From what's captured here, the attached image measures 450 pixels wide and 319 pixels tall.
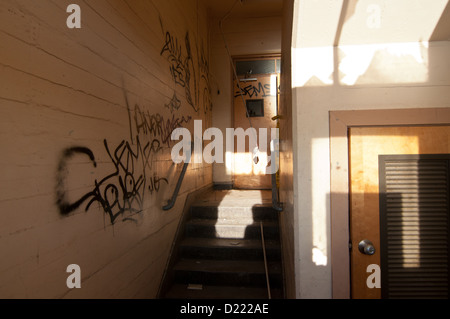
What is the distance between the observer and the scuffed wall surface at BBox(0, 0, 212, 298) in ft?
3.42

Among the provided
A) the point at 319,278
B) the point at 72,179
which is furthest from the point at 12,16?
the point at 319,278

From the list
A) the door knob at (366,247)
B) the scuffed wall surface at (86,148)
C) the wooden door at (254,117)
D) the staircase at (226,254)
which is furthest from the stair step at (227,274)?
the wooden door at (254,117)

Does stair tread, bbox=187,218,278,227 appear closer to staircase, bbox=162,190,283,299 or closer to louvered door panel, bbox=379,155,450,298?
staircase, bbox=162,190,283,299

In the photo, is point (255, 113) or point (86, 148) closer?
point (86, 148)

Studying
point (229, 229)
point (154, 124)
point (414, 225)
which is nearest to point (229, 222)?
point (229, 229)

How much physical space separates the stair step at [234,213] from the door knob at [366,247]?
178 centimetres

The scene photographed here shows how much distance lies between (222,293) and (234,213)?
3.55 feet

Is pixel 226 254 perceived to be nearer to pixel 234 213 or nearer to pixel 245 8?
pixel 234 213

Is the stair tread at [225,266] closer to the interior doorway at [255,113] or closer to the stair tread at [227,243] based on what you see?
the stair tread at [227,243]

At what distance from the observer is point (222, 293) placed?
255cm

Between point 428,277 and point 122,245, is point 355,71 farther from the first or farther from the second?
point 122,245

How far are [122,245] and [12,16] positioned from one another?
1.45m

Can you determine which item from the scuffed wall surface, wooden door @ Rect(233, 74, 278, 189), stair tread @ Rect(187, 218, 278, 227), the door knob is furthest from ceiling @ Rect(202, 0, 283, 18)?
the door knob

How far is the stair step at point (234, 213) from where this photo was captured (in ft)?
11.1
